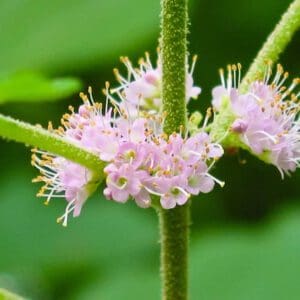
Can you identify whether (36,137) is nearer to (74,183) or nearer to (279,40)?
(74,183)

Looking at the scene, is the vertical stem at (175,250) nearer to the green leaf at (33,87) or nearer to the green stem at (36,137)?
the green stem at (36,137)

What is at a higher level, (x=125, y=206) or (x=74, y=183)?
(x=125, y=206)

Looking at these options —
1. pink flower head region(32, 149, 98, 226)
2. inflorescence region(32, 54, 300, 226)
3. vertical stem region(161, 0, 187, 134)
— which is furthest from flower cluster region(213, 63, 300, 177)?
pink flower head region(32, 149, 98, 226)

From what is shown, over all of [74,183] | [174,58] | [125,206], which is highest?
[125,206]

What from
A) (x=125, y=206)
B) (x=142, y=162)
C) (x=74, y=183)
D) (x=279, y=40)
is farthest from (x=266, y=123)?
(x=125, y=206)

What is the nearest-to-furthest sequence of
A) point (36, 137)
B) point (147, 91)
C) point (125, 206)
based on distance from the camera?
point (36, 137) < point (147, 91) < point (125, 206)

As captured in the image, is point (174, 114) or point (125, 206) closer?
point (174, 114)
